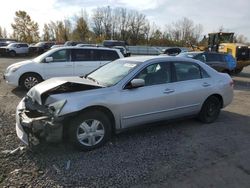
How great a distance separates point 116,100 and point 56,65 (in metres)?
6.10

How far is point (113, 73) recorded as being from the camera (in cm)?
554

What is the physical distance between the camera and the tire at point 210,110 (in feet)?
20.8

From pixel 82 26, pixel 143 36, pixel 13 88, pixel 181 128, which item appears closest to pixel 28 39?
pixel 82 26

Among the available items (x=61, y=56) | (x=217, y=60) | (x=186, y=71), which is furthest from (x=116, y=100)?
(x=217, y=60)

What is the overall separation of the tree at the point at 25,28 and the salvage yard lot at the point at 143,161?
73816mm

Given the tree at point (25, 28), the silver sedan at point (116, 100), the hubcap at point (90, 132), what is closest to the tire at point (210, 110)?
the silver sedan at point (116, 100)

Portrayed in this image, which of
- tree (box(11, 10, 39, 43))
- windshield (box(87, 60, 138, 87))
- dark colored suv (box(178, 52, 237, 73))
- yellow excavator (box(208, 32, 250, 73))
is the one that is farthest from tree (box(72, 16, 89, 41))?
windshield (box(87, 60, 138, 87))

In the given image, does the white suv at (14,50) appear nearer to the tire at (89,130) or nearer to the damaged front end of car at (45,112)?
the damaged front end of car at (45,112)

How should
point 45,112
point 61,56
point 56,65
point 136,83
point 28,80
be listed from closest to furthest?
1. point 45,112
2. point 136,83
3. point 28,80
4. point 56,65
5. point 61,56

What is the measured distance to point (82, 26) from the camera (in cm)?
6838

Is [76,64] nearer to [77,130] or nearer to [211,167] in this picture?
[77,130]

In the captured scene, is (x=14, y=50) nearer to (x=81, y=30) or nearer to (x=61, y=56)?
(x=61, y=56)

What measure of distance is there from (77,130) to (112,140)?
89 cm

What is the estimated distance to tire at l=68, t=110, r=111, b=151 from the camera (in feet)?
14.8
